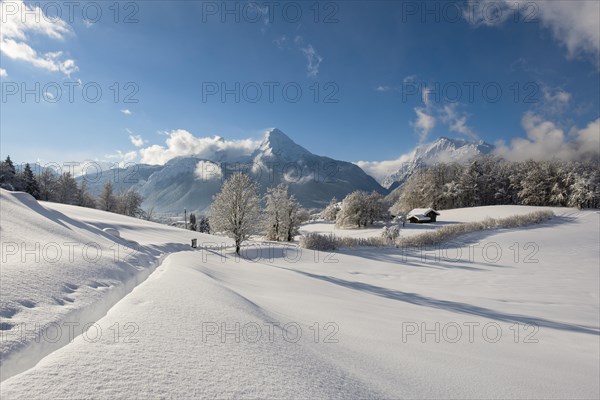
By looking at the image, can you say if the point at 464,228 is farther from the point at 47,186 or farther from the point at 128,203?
the point at 47,186

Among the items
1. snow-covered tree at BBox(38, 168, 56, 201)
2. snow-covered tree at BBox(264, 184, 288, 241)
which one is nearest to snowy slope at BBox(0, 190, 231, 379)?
snow-covered tree at BBox(264, 184, 288, 241)

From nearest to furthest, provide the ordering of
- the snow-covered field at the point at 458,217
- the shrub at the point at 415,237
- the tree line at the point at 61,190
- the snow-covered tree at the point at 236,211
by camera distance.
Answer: the snow-covered tree at the point at 236,211, the shrub at the point at 415,237, the tree line at the point at 61,190, the snow-covered field at the point at 458,217

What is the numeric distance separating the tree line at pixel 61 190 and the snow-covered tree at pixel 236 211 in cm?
3628

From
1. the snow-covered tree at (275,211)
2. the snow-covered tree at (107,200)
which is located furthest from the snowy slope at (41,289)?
the snow-covered tree at (107,200)

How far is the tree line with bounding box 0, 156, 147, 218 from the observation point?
148ft

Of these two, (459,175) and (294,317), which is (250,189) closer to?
(294,317)

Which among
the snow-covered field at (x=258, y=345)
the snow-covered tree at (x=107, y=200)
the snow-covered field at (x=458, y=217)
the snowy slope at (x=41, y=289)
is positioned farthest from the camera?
the snow-covered tree at (x=107, y=200)

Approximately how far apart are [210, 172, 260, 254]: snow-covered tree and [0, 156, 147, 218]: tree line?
36.3 meters

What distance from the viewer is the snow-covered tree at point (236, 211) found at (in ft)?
86.5

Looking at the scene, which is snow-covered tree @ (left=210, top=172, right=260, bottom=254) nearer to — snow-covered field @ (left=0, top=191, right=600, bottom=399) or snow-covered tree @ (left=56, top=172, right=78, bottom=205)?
snow-covered field @ (left=0, top=191, right=600, bottom=399)

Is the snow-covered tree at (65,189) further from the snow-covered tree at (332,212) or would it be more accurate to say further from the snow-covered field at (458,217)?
the snow-covered tree at (332,212)

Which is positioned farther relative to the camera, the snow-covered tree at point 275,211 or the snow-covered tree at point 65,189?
the snow-covered tree at point 65,189

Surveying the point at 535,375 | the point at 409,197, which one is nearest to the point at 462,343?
the point at 535,375

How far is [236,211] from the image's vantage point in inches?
1053
